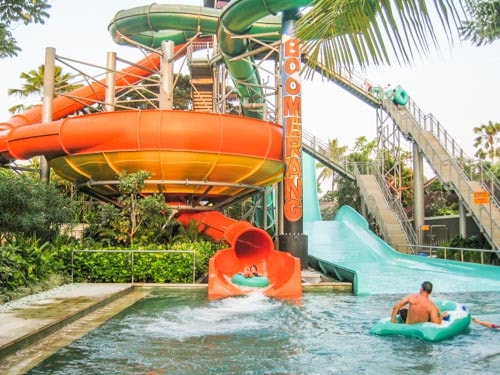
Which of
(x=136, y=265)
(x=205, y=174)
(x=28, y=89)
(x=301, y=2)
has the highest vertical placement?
(x=28, y=89)

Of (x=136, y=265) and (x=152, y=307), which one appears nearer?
(x=152, y=307)

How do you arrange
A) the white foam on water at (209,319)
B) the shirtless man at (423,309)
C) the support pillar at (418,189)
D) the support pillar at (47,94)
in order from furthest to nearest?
the support pillar at (418,189)
the support pillar at (47,94)
the white foam on water at (209,319)
the shirtless man at (423,309)

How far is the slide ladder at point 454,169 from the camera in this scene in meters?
15.7

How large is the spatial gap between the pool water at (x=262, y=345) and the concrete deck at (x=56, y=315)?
25cm

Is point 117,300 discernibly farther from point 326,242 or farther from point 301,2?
point 326,242

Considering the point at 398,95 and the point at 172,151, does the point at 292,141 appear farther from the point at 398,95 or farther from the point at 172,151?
the point at 398,95

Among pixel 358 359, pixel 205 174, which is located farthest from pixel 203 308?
pixel 205 174

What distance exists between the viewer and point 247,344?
7.39 metres

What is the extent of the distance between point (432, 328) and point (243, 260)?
7964 mm

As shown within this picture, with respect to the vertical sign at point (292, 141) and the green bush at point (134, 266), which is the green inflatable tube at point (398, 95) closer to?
the vertical sign at point (292, 141)

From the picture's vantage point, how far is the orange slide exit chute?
12211mm

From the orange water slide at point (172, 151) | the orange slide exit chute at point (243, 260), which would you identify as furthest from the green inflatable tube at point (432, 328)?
the orange water slide at point (172, 151)

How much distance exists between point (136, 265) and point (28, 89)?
28861 millimetres

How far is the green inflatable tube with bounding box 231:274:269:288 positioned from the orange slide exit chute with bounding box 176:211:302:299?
4.6 inches
